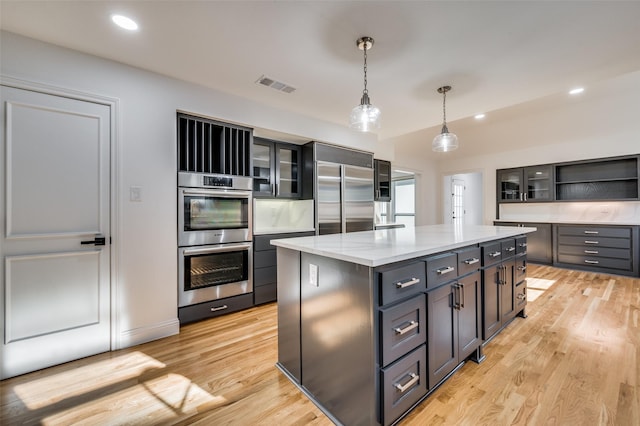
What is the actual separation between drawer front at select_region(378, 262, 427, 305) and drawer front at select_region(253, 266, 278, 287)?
2.12 m

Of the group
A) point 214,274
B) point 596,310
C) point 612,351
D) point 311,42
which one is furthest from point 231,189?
point 596,310

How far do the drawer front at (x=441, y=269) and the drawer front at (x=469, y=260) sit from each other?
6 centimetres

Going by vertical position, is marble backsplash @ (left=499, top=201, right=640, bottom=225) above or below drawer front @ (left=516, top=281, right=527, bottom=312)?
above

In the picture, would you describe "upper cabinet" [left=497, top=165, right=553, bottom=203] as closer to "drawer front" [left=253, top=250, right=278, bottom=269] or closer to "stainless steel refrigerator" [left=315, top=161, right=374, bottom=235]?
"stainless steel refrigerator" [left=315, top=161, right=374, bottom=235]

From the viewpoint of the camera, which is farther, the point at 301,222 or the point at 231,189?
the point at 301,222

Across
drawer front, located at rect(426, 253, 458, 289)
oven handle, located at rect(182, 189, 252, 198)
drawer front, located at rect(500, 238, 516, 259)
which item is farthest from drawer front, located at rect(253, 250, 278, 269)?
drawer front, located at rect(500, 238, 516, 259)

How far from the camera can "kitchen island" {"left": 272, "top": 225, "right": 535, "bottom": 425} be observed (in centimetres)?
130

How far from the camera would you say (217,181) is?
2850 mm

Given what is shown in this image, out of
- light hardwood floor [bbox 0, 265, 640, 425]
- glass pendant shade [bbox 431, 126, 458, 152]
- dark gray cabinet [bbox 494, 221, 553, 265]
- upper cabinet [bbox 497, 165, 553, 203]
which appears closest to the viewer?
light hardwood floor [bbox 0, 265, 640, 425]

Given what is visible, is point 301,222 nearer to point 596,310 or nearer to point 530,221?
point 596,310

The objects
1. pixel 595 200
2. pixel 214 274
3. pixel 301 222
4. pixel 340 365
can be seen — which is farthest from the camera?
pixel 595 200

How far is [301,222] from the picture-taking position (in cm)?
401

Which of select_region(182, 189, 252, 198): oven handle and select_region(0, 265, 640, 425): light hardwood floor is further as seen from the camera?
select_region(182, 189, 252, 198): oven handle

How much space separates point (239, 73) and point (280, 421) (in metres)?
2.72
